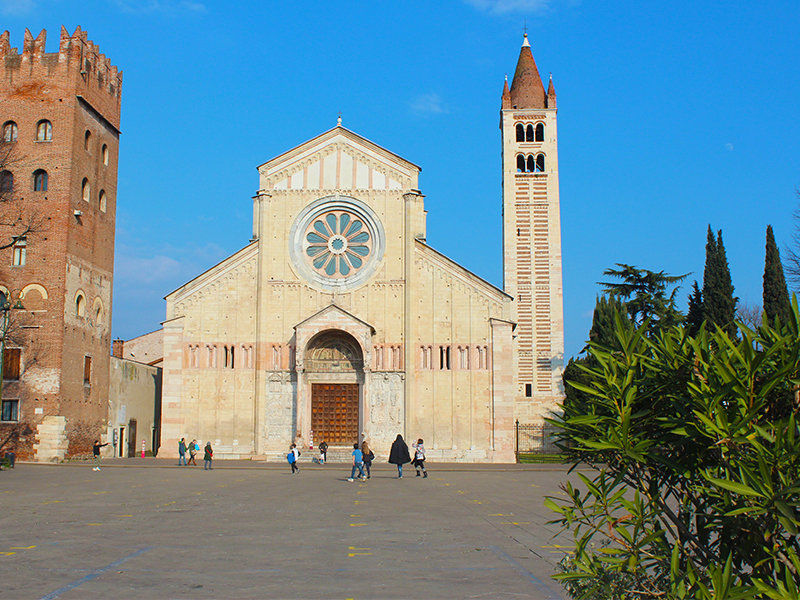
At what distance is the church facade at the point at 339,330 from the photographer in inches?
1419

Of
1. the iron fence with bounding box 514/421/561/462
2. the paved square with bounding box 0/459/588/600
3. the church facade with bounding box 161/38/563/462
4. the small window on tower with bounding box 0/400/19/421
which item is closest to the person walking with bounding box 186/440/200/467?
the church facade with bounding box 161/38/563/462

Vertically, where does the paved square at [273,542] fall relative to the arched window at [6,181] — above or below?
below

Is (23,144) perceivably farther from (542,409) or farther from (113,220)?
(542,409)

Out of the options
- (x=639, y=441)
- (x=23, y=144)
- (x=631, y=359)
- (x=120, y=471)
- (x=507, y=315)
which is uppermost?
(x=23, y=144)

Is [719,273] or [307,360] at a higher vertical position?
[719,273]

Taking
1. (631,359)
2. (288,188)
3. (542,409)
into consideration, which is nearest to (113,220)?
(288,188)

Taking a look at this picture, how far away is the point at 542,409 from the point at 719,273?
47.2ft

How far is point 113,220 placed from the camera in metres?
40.3

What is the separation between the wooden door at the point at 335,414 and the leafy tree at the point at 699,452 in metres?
33.1

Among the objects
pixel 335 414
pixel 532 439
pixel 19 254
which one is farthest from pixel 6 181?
pixel 532 439

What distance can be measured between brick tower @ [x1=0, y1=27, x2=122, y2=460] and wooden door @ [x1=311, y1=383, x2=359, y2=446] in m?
11.3

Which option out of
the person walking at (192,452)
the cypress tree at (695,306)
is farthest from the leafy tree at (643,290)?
the person walking at (192,452)

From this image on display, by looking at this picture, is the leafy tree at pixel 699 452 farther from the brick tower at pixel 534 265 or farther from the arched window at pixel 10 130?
the brick tower at pixel 534 265

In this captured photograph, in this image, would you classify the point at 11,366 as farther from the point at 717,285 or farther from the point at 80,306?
the point at 717,285
